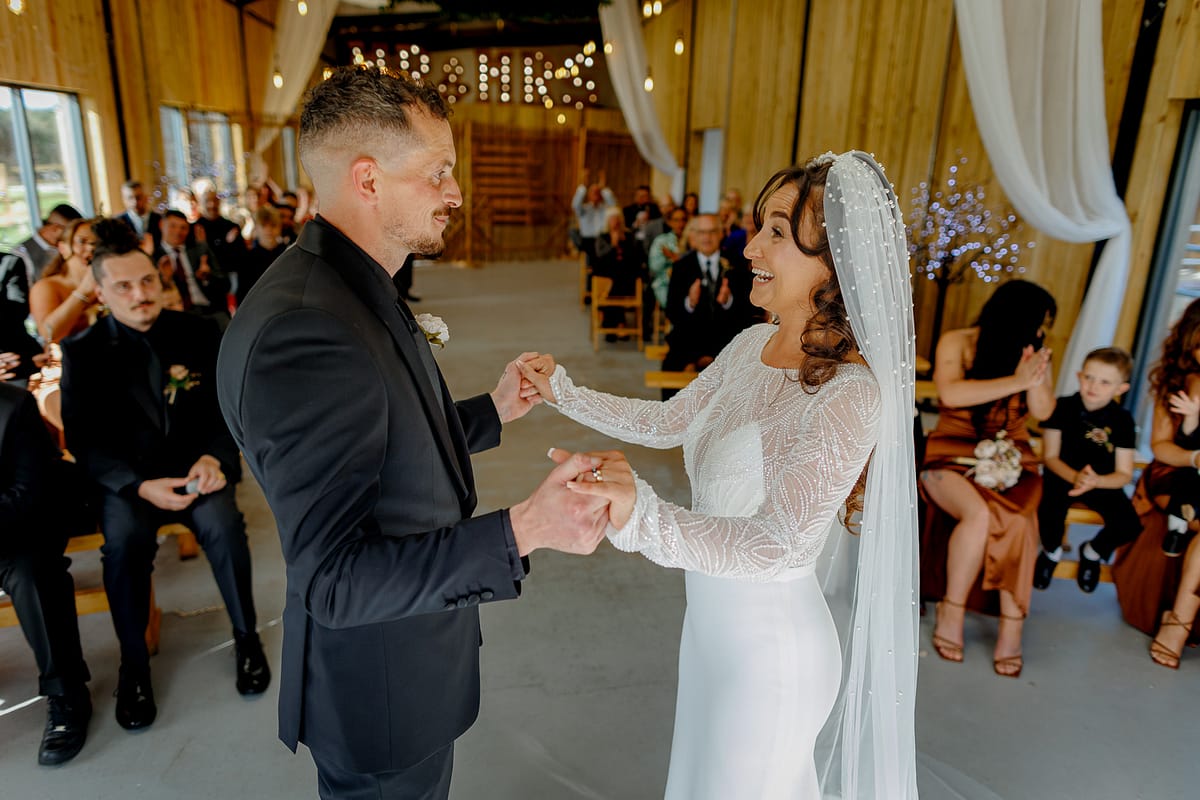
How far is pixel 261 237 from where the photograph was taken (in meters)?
6.24

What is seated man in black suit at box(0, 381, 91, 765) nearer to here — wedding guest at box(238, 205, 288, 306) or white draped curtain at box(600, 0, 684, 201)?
wedding guest at box(238, 205, 288, 306)

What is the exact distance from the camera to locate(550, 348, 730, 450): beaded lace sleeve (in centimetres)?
208

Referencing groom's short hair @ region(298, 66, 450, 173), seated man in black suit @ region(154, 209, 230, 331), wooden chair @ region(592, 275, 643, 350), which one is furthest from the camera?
wooden chair @ region(592, 275, 643, 350)

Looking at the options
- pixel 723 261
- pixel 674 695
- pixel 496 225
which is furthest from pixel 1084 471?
pixel 496 225

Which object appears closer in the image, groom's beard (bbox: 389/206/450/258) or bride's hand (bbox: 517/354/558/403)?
groom's beard (bbox: 389/206/450/258)

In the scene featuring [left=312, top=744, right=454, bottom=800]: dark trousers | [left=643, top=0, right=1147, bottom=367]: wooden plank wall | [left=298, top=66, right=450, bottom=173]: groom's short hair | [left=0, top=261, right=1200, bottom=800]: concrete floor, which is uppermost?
[left=643, top=0, right=1147, bottom=367]: wooden plank wall

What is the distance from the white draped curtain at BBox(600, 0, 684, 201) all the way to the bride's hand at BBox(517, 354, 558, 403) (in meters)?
8.23

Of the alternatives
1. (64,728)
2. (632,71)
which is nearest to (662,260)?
(632,71)

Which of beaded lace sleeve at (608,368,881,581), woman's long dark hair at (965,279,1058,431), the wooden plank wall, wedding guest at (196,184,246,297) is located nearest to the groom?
beaded lace sleeve at (608,368,881,581)

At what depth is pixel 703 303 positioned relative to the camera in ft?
18.4

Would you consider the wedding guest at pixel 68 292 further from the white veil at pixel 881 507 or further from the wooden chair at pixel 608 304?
the wooden chair at pixel 608 304

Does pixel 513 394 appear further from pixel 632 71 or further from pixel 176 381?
pixel 632 71

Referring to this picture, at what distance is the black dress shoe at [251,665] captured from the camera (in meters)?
2.78

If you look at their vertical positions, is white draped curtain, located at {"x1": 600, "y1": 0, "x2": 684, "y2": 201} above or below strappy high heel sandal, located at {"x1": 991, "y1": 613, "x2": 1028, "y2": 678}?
above
